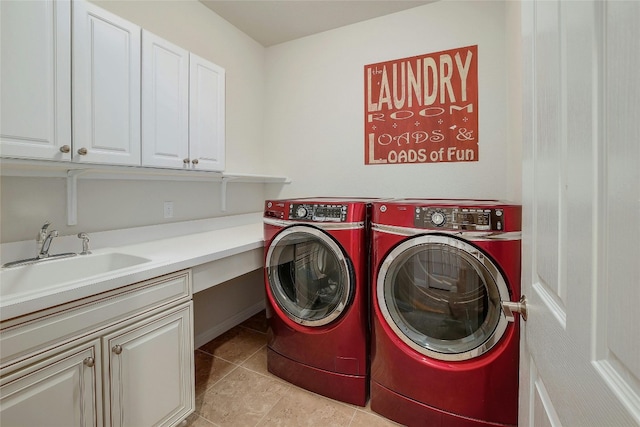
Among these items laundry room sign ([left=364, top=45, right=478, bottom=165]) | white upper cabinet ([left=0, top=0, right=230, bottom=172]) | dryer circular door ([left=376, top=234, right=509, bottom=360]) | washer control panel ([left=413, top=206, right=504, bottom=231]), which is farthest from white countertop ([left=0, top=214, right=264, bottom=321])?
laundry room sign ([left=364, top=45, right=478, bottom=165])

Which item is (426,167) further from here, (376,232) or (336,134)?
(376,232)

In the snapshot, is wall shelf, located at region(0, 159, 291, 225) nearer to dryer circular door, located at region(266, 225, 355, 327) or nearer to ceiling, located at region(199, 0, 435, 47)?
dryer circular door, located at region(266, 225, 355, 327)

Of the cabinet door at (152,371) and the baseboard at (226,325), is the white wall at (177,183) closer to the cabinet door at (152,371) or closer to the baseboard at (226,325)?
the cabinet door at (152,371)

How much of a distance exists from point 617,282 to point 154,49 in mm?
2058

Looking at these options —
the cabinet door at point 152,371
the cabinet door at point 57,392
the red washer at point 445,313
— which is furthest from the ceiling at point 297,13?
the cabinet door at point 57,392

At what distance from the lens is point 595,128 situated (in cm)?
37

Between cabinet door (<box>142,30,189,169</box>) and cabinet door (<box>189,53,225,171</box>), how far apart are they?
5 cm

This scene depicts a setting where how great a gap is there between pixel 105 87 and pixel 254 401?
189 cm

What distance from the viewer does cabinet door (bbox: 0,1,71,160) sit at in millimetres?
1063

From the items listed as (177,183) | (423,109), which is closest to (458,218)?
(423,109)

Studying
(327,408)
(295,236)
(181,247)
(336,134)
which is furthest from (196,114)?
(327,408)

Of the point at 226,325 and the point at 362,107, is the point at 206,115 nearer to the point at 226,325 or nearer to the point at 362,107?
the point at 362,107

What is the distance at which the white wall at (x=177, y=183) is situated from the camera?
1.40 metres

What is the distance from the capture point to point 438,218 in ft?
4.50
